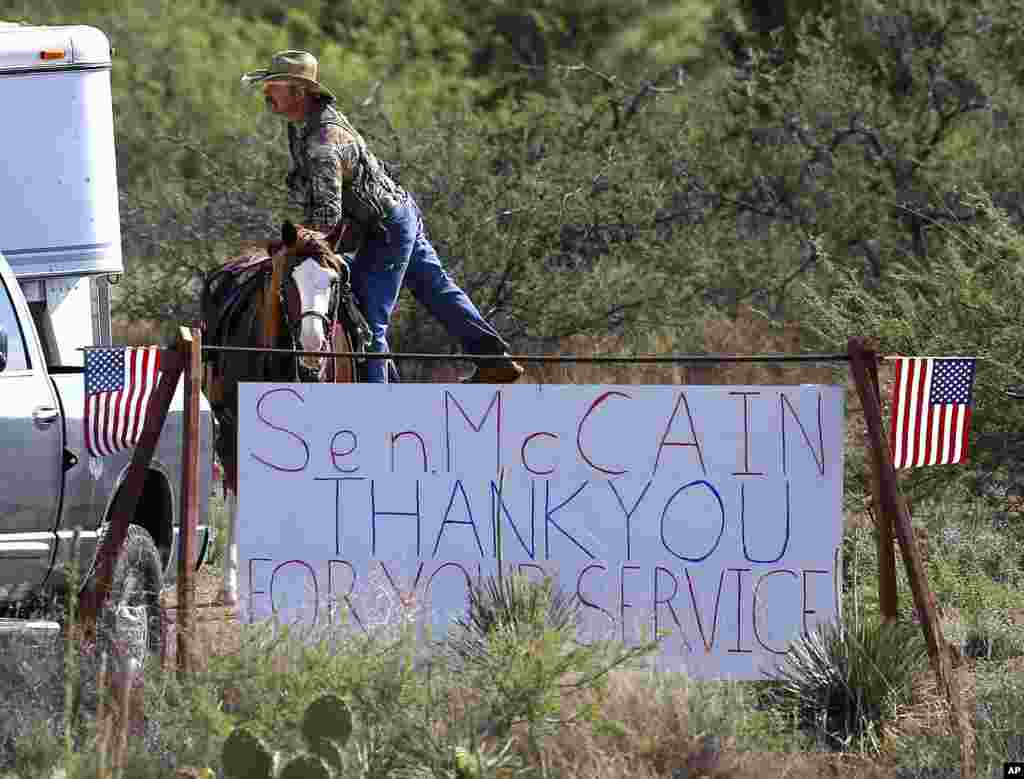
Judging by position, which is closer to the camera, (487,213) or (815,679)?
(815,679)

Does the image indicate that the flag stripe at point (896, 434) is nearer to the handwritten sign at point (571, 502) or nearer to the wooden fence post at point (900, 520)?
the wooden fence post at point (900, 520)

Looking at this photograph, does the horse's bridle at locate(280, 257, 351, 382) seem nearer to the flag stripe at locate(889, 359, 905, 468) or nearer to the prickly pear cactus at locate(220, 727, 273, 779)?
the flag stripe at locate(889, 359, 905, 468)

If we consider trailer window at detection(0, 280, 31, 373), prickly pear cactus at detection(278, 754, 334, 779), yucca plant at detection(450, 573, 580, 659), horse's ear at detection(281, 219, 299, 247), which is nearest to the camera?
prickly pear cactus at detection(278, 754, 334, 779)

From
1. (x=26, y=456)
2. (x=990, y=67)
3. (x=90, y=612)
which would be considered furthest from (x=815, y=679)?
(x=990, y=67)

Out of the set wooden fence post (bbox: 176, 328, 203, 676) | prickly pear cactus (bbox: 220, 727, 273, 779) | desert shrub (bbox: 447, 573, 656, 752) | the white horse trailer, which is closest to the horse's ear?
the white horse trailer

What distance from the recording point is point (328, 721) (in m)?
Answer: 5.08

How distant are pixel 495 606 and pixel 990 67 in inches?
425

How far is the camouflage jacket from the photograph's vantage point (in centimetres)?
923

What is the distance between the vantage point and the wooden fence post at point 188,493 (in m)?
6.03

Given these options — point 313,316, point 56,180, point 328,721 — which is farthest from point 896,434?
point 56,180

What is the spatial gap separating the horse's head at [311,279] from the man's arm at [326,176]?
0.32m

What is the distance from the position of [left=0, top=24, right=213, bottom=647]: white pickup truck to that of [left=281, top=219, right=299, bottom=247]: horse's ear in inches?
40.2

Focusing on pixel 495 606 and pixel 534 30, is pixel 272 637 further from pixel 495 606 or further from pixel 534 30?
pixel 534 30

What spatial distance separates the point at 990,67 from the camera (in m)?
15.6
